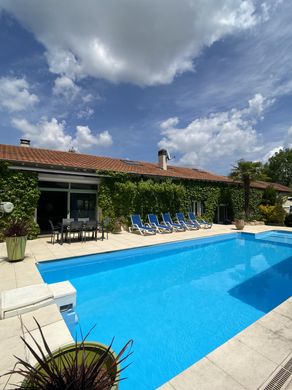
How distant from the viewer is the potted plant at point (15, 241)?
6.79m

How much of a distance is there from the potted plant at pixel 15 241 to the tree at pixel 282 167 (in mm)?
58090

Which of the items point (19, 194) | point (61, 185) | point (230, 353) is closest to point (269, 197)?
point (61, 185)

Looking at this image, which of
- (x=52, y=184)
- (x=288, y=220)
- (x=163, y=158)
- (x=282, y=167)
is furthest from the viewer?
(x=282, y=167)

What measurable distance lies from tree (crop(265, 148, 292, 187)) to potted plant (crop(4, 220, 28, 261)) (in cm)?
5809

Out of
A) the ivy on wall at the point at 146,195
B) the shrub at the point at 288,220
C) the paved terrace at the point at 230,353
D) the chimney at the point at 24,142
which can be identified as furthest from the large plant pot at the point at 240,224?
the chimney at the point at 24,142

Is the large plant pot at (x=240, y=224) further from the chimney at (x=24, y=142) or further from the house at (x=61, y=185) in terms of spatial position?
the chimney at (x=24, y=142)

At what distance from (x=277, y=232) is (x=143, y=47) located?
1650 cm

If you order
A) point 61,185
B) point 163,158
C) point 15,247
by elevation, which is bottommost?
point 15,247

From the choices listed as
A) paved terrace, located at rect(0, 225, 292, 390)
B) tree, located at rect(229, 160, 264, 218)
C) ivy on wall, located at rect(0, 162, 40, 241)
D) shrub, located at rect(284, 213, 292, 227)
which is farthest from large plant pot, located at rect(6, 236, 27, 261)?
shrub, located at rect(284, 213, 292, 227)

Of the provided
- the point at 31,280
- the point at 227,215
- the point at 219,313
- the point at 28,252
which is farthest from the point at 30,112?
the point at 227,215

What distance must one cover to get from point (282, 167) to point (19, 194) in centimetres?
6110

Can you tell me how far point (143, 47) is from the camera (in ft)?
31.9

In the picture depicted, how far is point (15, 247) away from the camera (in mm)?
6805

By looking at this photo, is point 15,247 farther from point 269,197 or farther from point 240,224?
point 269,197
